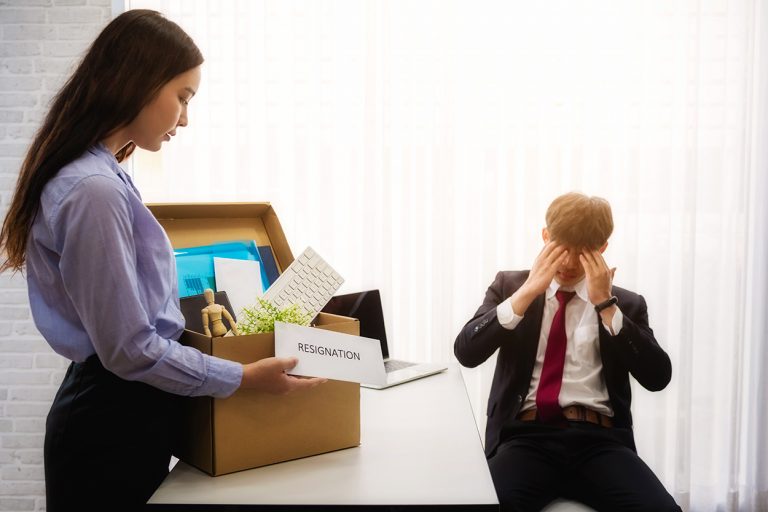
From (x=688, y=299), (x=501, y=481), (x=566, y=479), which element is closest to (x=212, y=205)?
(x=501, y=481)

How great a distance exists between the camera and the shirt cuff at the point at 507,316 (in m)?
1.92

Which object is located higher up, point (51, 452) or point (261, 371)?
point (261, 371)

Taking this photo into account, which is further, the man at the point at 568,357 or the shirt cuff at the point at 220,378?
the man at the point at 568,357

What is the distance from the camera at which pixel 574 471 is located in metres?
1.78

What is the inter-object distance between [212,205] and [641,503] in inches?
48.6

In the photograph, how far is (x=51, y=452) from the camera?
3.56 ft

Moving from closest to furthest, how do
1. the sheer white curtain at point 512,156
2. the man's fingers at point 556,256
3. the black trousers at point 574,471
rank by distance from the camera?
the black trousers at point 574,471, the man's fingers at point 556,256, the sheer white curtain at point 512,156

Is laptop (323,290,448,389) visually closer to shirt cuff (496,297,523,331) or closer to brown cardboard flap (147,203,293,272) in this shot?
shirt cuff (496,297,523,331)

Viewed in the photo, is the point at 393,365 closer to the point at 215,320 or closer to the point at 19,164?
the point at 215,320

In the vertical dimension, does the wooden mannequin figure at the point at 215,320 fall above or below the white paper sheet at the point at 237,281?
below

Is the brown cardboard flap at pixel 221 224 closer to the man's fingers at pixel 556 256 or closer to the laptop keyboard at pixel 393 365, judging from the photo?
the laptop keyboard at pixel 393 365

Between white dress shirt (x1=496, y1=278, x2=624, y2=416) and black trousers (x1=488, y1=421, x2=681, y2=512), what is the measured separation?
7 cm

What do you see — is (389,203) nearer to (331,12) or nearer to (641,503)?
(331,12)

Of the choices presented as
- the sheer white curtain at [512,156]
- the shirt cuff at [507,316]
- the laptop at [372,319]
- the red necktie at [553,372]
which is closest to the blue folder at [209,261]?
the laptop at [372,319]
